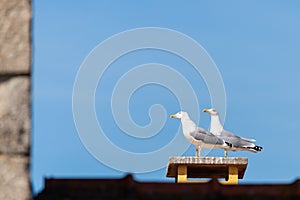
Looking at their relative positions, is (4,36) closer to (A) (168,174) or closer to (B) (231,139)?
(A) (168,174)

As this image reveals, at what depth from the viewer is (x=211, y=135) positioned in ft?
63.6

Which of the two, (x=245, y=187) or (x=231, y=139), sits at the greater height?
(x=231, y=139)

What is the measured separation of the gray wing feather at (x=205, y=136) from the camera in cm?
1892

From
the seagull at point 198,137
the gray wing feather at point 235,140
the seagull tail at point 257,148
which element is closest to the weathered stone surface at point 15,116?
the seagull at point 198,137

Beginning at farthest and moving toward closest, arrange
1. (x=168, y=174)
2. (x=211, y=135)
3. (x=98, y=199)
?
(x=211, y=135), (x=168, y=174), (x=98, y=199)

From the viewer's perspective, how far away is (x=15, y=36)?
405 centimetres

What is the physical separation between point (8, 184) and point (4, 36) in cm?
69

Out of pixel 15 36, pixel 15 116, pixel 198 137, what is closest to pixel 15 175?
pixel 15 116

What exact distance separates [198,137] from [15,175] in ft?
49.6

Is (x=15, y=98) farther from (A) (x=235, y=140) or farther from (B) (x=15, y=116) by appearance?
(A) (x=235, y=140)

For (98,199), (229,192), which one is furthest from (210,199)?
(98,199)

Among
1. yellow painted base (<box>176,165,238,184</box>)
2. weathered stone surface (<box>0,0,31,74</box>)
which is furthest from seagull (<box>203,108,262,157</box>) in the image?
weathered stone surface (<box>0,0,31,74</box>)

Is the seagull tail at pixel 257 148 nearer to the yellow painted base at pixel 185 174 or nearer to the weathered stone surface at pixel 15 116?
the yellow painted base at pixel 185 174

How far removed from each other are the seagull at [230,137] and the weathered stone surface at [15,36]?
14.8m
